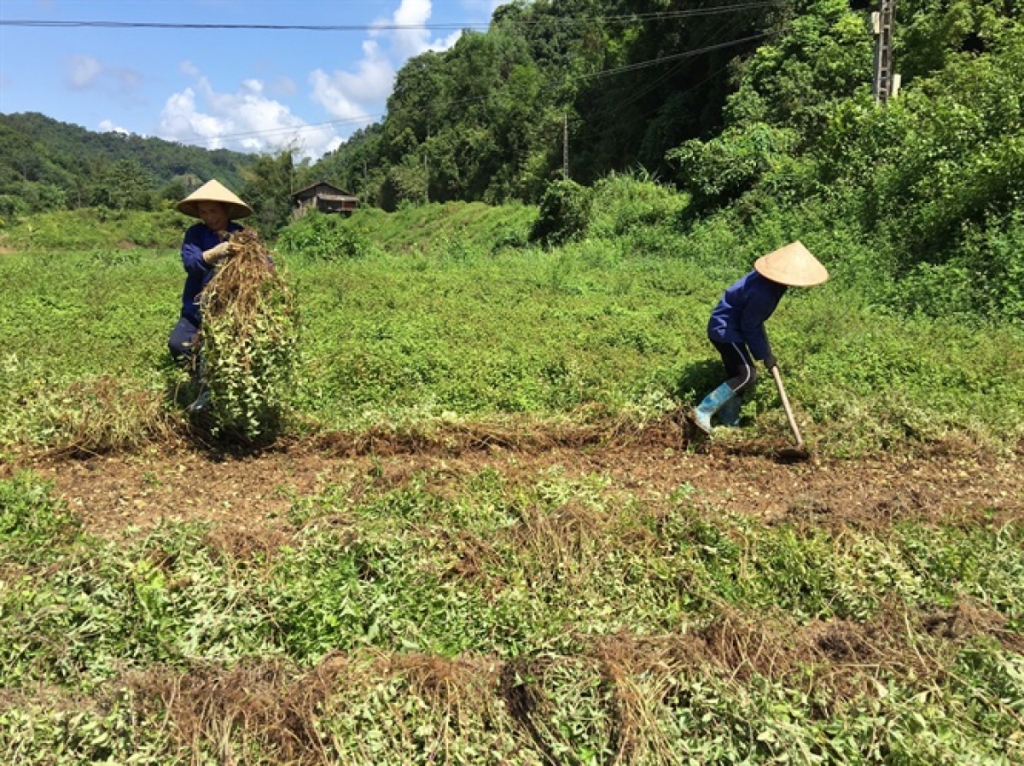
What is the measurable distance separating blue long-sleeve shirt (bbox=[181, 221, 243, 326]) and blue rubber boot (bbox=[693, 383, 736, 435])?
12.9ft

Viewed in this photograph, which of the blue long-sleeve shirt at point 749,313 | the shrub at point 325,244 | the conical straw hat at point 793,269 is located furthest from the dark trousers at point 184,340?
the shrub at point 325,244

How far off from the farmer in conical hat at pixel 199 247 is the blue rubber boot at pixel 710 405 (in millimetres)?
3815

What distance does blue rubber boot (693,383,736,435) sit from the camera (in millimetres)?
5316

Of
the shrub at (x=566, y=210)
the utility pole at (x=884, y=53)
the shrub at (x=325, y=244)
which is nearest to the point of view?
the utility pole at (x=884, y=53)

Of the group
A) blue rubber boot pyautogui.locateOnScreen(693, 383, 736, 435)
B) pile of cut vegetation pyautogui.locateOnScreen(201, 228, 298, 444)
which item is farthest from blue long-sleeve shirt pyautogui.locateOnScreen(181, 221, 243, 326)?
blue rubber boot pyautogui.locateOnScreen(693, 383, 736, 435)

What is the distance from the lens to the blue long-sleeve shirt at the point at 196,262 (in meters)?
5.00

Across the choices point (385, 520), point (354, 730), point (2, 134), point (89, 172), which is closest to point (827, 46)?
point (385, 520)

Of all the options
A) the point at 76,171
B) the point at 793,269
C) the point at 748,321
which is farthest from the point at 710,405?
the point at 76,171

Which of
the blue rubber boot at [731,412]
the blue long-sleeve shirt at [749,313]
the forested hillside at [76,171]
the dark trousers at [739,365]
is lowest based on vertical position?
the blue rubber boot at [731,412]

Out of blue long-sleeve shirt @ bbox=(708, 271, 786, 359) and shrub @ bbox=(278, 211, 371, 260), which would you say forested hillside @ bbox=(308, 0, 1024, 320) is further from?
shrub @ bbox=(278, 211, 371, 260)

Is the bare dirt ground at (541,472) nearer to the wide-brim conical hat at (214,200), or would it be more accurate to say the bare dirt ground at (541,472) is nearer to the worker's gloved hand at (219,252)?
the worker's gloved hand at (219,252)

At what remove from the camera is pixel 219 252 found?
15.8 feet

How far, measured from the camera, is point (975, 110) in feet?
31.1

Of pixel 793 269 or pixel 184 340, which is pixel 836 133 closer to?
pixel 793 269
